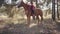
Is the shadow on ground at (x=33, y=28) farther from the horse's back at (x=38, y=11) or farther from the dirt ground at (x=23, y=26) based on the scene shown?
the horse's back at (x=38, y=11)

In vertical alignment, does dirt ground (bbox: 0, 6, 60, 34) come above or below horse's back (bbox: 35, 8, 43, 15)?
below

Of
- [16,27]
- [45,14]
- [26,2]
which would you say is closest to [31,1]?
[26,2]

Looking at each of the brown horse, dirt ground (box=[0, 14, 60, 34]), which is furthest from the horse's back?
dirt ground (box=[0, 14, 60, 34])

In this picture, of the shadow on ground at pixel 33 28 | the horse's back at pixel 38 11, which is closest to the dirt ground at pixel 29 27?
the shadow on ground at pixel 33 28

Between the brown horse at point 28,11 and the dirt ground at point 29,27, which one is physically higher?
the brown horse at point 28,11

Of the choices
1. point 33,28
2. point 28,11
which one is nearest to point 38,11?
point 28,11

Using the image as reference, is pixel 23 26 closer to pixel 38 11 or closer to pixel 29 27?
pixel 29 27

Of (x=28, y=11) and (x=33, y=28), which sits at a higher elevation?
(x=28, y=11)

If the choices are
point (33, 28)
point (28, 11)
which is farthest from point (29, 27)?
point (28, 11)

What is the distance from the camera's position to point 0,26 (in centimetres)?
245

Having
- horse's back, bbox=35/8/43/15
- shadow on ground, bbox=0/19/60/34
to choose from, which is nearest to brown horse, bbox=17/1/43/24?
horse's back, bbox=35/8/43/15

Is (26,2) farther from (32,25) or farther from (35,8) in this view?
(32,25)

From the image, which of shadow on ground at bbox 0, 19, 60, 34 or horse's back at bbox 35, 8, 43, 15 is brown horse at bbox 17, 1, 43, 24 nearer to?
horse's back at bbox 35, 8, 43, 15

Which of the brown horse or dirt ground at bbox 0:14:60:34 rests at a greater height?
the brown horse
